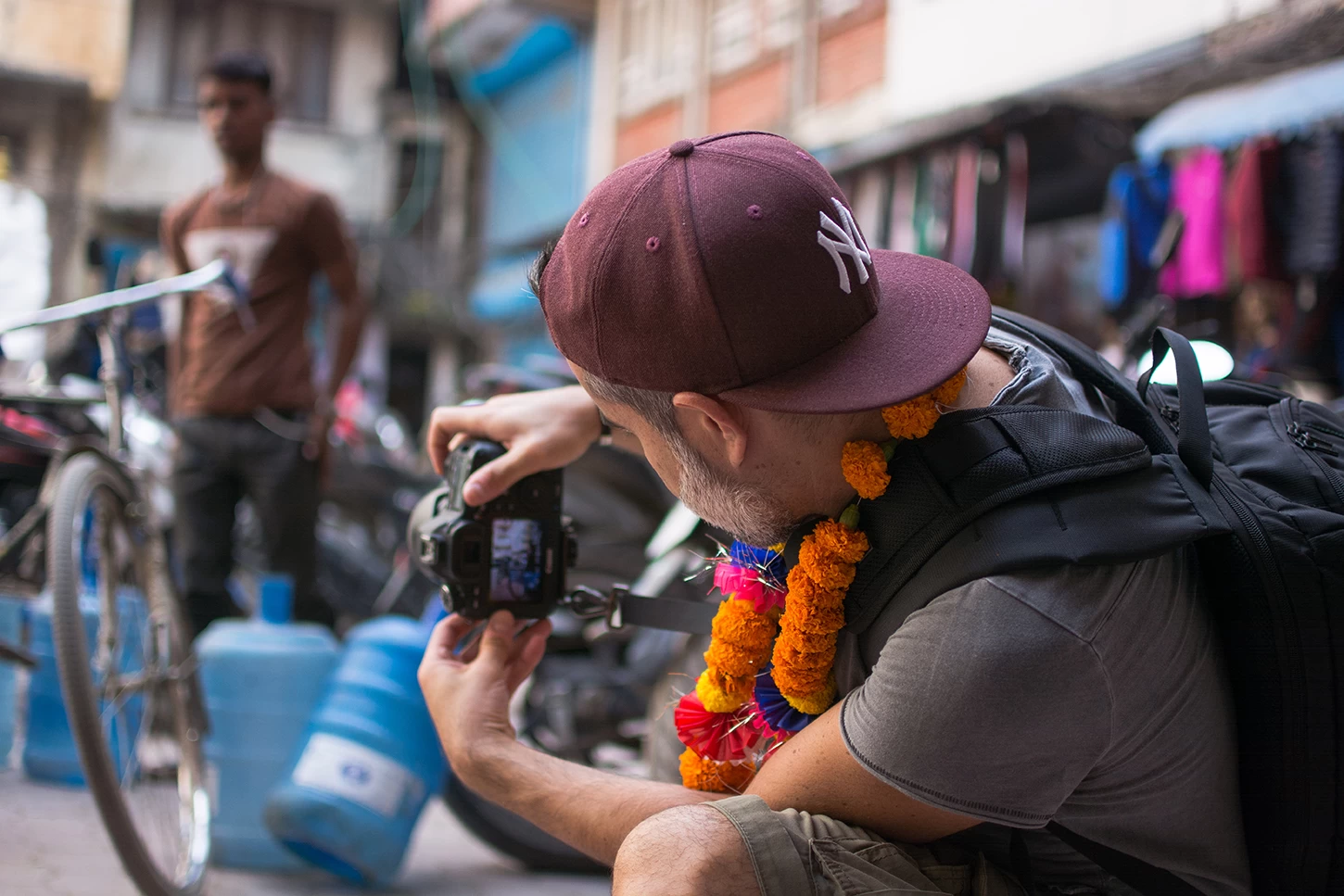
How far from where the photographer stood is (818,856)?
124 centimetres

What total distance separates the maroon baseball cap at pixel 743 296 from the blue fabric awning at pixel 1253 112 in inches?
144

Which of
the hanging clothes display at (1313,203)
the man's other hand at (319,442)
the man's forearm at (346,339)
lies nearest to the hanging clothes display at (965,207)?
the hanging clothes display at (1313,203)

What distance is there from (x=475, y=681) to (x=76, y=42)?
14781 mm

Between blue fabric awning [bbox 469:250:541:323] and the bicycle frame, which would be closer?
the bicycle frame

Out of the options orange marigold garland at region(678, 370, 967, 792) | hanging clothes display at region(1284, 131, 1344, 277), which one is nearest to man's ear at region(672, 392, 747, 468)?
orange marigold garland at region(678, 370, 967, 792)

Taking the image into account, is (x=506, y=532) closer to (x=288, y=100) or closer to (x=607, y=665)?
(x=607, y=665)

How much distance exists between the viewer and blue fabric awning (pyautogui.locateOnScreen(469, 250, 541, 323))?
16.2 metres

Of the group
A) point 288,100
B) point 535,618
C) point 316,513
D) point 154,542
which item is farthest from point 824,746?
point 288,100

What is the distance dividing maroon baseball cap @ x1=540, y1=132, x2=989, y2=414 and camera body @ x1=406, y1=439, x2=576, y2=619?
0.46m

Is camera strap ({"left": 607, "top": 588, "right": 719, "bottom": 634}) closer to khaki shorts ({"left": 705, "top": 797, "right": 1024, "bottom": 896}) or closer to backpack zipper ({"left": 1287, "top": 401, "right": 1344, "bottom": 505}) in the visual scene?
khaki shorts ({"left": 705, "top": 797, "right": 1024, "bottom": 896})

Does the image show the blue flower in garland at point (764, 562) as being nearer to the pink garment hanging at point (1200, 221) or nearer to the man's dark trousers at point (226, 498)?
the man's dark trousers at point (226, 498)

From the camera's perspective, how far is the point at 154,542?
281 centimetres

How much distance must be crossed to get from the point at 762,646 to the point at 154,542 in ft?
6.04

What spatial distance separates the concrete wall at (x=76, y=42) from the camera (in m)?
11.7
